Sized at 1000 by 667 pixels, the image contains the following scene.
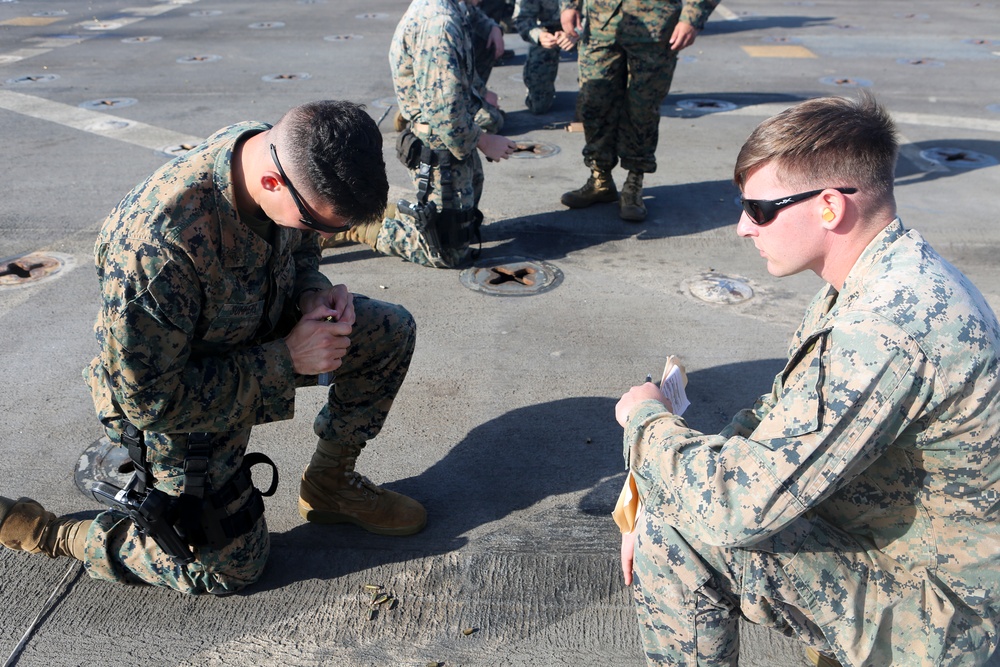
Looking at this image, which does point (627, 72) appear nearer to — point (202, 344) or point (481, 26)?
point (481, 26)

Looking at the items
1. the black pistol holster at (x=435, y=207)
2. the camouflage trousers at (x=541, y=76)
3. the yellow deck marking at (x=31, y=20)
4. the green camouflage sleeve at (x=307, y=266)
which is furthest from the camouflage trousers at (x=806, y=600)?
the yellow deck marking at (x=31, y=20)

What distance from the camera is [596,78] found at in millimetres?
5824

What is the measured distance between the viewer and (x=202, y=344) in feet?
8.66

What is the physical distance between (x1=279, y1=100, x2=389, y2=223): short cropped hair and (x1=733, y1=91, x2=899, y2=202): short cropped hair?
1.04 m

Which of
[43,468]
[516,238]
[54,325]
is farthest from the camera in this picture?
[516,238]

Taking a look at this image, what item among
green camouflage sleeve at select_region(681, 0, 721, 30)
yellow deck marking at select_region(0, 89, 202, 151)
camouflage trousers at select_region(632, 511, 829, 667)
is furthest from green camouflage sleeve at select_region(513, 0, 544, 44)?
camouflage trousers at select_region(632, 511, 829, 667)

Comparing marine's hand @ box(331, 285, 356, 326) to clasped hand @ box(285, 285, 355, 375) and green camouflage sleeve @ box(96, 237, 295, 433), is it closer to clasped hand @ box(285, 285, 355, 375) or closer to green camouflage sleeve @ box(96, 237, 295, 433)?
clasped hand @ box(285, 285, 355, 375)

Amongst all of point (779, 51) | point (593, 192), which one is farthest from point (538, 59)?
point (779, 51)

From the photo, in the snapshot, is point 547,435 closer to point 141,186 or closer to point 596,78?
point 141,186

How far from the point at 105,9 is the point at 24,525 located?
15412mm

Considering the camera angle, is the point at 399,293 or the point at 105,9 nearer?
the point at 399,293

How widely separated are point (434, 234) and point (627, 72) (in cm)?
197

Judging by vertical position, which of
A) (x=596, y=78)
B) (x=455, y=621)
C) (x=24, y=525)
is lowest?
(x=455, y=621)

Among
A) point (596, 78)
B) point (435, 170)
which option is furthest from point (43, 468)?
point (596, 78)
